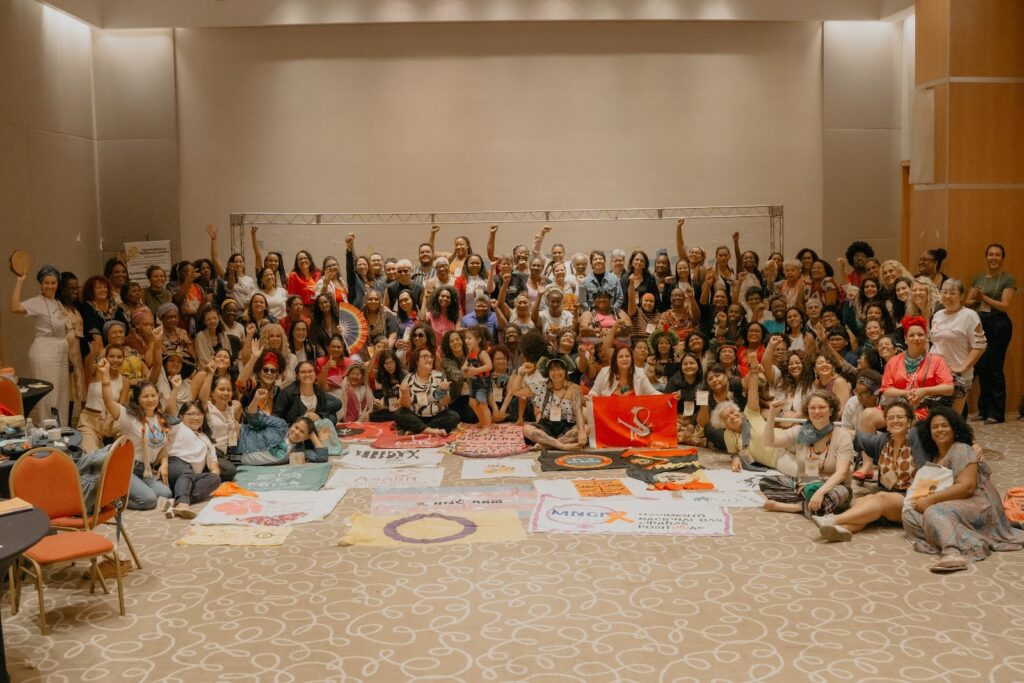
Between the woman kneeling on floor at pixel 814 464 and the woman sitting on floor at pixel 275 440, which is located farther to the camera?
the woman sitting on floor at pixel 275 440

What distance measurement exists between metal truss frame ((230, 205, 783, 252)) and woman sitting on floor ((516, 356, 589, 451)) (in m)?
4.06

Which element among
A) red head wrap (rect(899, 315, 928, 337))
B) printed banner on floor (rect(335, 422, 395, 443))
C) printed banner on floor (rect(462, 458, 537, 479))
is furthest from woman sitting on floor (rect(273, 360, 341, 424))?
red head wrap (rect(899, 315, 928, 337))

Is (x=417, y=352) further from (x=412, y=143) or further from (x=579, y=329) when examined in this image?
(x=412, y=143)

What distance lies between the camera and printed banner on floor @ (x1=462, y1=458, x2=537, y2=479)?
8805 millimetres

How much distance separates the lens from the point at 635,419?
965cm

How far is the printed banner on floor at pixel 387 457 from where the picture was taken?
918 cm

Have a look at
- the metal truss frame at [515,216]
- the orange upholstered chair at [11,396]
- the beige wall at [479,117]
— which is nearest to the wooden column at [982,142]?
the metal truss frame at [515,216]

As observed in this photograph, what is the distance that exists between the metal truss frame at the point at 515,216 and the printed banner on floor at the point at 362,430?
4.00 meters

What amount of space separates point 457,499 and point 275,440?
1967mm

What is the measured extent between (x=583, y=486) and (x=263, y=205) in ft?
23.9

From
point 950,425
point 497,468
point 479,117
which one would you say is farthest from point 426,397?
point 950,425

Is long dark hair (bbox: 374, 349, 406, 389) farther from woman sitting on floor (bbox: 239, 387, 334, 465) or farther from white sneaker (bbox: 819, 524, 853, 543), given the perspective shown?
white sneaker (bbox: 819, 524, 853, 543)

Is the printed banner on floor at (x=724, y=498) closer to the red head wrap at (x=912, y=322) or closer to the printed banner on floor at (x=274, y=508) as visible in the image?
the red head wrap at (x=912, y=322)

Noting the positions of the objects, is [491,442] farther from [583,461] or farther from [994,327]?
[994,327]
